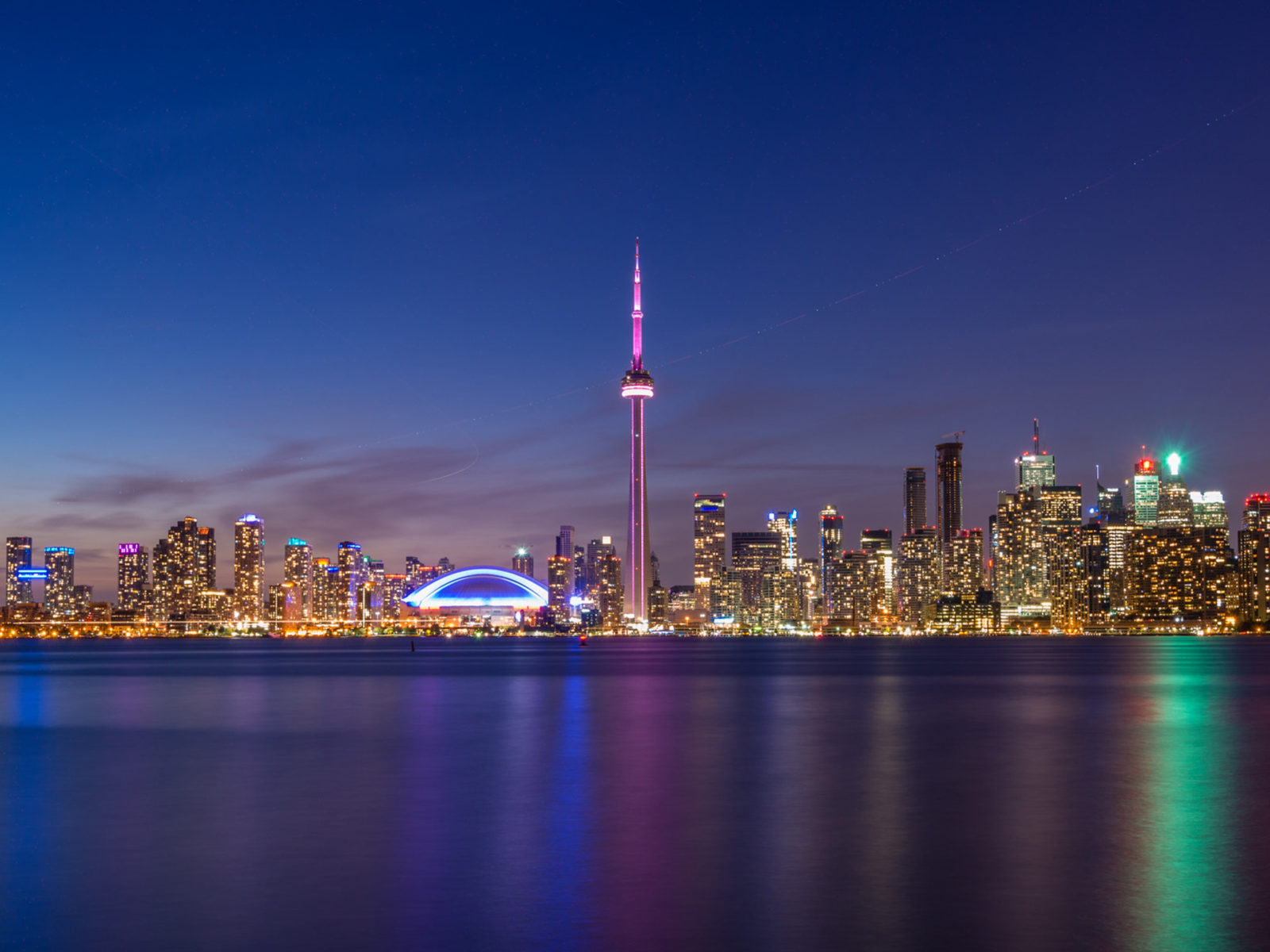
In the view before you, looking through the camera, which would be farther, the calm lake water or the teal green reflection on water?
the calm lake water

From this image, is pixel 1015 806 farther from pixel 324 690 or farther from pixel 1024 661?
pixel 1024 661

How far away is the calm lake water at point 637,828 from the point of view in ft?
55.6

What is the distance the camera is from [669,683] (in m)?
→ 88.6

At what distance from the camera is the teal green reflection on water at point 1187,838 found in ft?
54.0

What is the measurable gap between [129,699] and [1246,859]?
63817mm

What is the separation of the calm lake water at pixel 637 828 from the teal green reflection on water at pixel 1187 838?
9 cm

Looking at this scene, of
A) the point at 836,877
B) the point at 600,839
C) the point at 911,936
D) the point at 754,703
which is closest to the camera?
the point at 911,936

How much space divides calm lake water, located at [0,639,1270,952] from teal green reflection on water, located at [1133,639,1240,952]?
0.30 ft

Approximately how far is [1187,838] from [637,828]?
1055 centimetres

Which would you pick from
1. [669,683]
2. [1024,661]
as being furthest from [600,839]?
[1024,661]

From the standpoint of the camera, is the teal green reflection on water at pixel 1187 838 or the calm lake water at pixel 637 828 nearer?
the teal green reflection on water at pixel 1187 838

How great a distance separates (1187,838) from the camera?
2381 cm

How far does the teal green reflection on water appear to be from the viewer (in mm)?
16453

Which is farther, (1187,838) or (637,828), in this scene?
(637,828)
